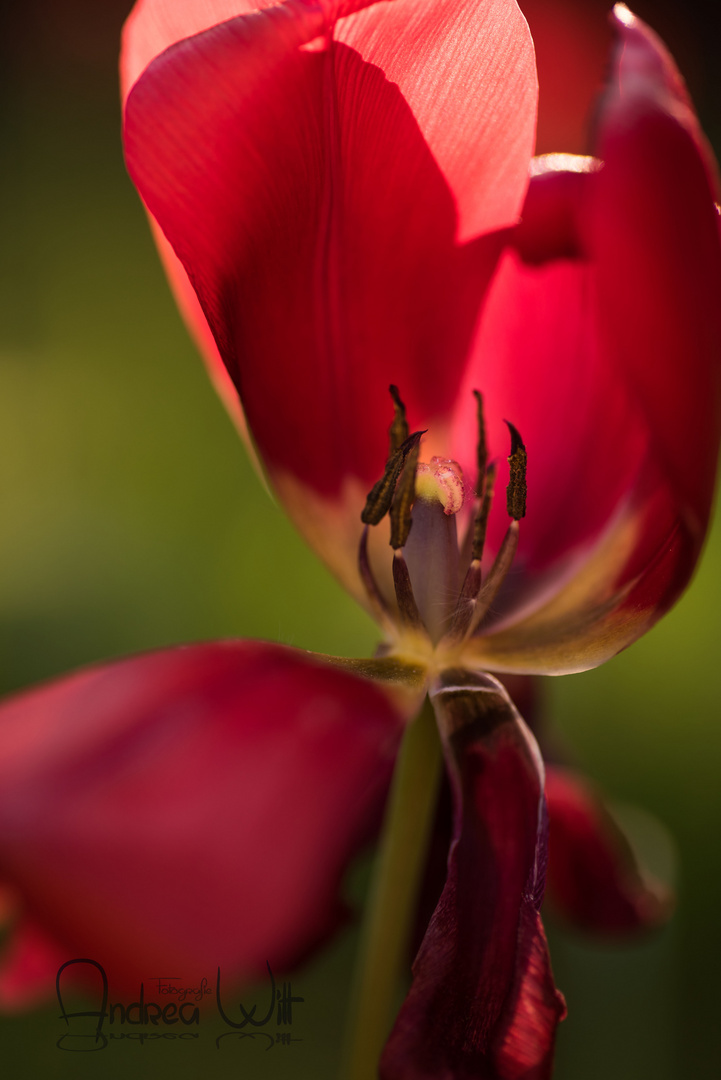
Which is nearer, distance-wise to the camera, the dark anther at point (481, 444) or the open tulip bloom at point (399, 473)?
the open tulip bloom at point (399, 473)

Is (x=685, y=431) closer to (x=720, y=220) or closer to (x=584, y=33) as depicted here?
(x=720, y=220)

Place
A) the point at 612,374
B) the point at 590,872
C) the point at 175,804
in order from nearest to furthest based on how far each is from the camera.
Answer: the point at 175,804, the point at 612,374, the point at 590,872

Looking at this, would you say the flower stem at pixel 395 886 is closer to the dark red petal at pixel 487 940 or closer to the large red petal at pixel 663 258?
the dark red petal at pixel 487 940

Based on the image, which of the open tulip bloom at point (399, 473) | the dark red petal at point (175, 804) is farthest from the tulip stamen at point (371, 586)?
the dark red petal at point (175, 804)

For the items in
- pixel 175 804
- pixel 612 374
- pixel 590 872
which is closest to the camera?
pixel 175 804

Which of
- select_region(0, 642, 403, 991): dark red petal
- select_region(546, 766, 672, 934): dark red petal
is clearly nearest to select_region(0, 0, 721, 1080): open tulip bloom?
select_region(0, 642, 403, 991): dark red petal

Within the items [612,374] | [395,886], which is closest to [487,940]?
[395,886]

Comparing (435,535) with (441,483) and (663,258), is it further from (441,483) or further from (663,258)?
(663,258)
